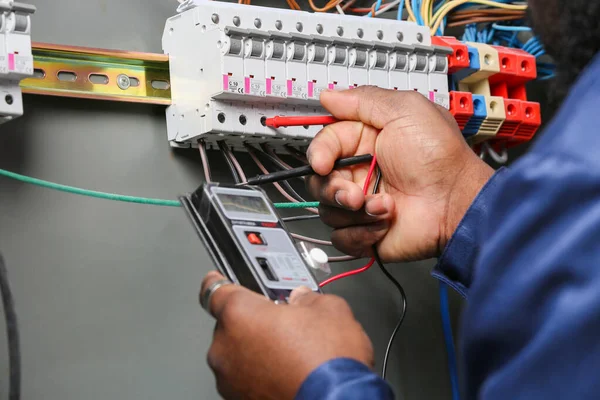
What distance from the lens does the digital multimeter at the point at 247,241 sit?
0.87m

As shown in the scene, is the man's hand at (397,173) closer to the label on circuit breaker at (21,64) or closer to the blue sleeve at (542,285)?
the label on circuit breaker at (21,64)

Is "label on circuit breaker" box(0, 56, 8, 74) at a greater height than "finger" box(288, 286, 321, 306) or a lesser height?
greater

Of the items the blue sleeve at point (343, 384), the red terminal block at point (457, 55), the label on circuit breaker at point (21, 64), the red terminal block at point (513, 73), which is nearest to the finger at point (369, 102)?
the red terminal block at point (457, 55)

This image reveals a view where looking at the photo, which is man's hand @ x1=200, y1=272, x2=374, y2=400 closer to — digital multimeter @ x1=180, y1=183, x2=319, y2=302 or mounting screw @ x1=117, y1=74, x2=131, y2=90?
digital multimeter @ x1=180, y1=183, x2=319, y2=302

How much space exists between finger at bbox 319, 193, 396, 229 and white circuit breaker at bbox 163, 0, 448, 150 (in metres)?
0.14

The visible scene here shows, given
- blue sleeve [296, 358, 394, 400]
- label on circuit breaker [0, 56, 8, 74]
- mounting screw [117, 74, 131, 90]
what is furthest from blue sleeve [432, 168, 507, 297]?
label on circuit breaker [0, 56, 8, 74]

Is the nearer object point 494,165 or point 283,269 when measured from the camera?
point 283,269

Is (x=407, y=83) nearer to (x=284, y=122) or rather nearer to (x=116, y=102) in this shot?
(x=284, y=122)

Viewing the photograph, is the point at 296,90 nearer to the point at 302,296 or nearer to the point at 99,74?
the point at 99,74

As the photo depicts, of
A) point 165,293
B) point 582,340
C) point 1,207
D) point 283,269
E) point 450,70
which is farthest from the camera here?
point 450,70

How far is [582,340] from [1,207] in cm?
93

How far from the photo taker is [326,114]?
1.35 metres

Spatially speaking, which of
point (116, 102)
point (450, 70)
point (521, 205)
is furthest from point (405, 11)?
point (521, 205)

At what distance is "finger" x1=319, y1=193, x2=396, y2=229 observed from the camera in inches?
48.1
